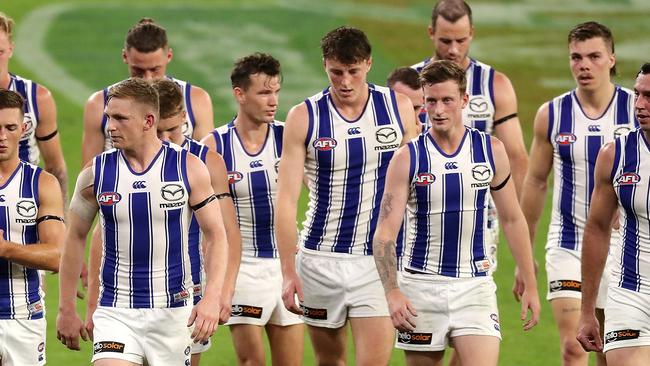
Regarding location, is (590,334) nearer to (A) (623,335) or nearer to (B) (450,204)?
(A) (623,335)

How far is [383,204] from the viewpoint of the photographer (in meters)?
8.53

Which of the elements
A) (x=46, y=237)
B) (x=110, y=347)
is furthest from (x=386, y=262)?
(x=46, y=237)

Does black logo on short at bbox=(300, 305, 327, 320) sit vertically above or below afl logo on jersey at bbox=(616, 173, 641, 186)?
below

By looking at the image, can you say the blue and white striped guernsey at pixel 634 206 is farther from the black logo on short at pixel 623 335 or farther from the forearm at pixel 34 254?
the forearm at pixel 34 254

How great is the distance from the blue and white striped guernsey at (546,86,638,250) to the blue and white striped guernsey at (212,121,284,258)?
201 centimetres

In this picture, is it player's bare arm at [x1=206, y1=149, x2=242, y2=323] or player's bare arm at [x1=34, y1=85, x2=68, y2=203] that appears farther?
player's bare arm at [x1=34, y1=85, x2=68, y2=203]

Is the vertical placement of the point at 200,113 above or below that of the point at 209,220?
above

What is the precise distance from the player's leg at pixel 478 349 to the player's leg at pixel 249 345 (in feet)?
5.07

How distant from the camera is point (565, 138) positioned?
10.2m

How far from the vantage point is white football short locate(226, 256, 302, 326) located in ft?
31.7

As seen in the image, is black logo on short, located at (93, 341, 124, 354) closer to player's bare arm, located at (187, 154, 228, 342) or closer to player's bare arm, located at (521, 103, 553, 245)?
player's bare arm, located at (187, 154, 228, 342)

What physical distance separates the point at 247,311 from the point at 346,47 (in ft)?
6.28

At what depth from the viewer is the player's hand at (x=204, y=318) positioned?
7.78 meters

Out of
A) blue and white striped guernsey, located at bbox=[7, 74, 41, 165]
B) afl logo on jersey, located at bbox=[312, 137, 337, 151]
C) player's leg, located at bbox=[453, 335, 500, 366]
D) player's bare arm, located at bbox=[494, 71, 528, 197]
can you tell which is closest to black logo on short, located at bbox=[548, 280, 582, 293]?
player's bare arm, located at bbox=[494, 71, 528, 197]
